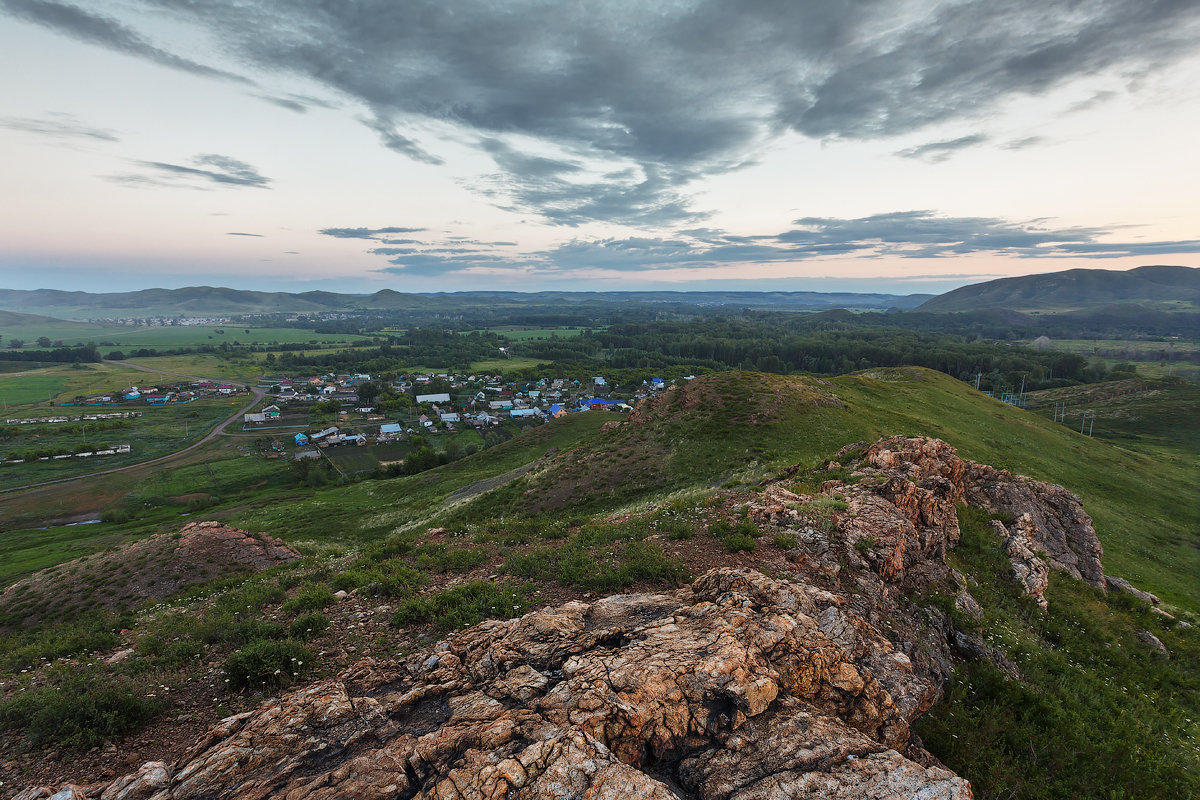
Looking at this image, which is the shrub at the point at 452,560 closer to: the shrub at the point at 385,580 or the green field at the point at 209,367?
the shrub at the point at 385,580

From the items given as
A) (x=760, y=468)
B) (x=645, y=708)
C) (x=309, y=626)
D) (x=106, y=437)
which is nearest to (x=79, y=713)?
(x=309, y=626)

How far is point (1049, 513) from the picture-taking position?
19.1 metres

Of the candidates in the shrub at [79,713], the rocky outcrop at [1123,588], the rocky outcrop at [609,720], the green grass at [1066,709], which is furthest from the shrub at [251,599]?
the rocky outcrop at [1123,588]

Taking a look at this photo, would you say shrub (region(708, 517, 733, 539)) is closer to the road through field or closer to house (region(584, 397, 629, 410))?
house (region(584, 397, 629, 410))

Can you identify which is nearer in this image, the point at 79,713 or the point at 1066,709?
the point at 79,713

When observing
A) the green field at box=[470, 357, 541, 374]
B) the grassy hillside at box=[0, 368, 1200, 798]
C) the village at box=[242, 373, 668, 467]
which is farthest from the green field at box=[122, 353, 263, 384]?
the grassy hillside at box=[0, 368, 1200, 798]

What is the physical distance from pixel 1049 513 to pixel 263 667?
27748 mm

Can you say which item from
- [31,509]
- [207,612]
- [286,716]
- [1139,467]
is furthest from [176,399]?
[1139,467]

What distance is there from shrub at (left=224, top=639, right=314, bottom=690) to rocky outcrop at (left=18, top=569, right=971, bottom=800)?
0.97 m

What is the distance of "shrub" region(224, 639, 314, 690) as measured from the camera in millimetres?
8648

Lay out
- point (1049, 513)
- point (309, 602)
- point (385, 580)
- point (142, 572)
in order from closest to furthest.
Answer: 1. point (309, 602)
2. point (385, 580)
3. point (1049, 513)
4. point (142, 572)

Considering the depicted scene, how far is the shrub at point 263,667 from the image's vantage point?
8648mm

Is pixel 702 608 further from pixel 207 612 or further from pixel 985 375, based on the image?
pixel 985 375

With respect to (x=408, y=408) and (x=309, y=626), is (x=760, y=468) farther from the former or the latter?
(x=408, y=408)
